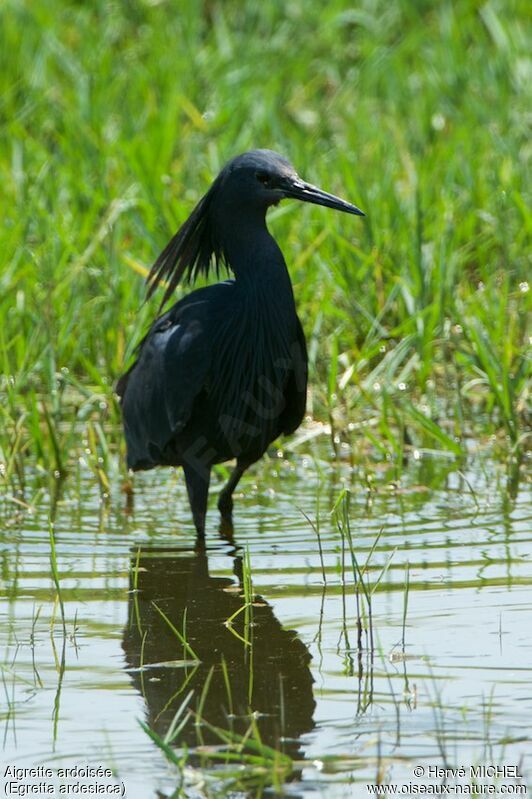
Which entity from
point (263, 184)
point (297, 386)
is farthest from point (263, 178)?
point (297, 386)

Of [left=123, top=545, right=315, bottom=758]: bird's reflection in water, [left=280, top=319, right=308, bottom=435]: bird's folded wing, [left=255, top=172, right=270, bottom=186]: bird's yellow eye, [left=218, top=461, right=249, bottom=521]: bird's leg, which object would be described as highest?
[left=255, top=172, right=270, bottom=186]: bird's yellow eye

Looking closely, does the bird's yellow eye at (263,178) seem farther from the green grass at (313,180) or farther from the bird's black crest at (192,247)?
the green grass at (313,180)

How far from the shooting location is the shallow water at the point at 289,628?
10.6ft

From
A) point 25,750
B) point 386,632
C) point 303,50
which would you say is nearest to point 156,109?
point 303,50

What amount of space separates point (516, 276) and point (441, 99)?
2278mm

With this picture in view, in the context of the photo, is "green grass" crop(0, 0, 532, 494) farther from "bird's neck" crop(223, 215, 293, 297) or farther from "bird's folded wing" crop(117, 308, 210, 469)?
"bird's neck" crop(223, 215, 293, 297)

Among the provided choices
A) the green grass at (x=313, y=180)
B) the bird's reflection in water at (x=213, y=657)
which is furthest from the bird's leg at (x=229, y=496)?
the green grass at (x=313, y=180)

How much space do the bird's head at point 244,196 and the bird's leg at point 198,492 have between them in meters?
0.64

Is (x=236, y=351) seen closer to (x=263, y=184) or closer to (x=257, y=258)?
(x=257, y=258)

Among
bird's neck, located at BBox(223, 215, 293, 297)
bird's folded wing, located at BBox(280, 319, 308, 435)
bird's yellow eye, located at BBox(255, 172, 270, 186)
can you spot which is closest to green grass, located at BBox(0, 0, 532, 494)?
bird's folded wing, located at BBox(280, 319, 308, 435)

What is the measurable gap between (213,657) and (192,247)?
73.8 inches

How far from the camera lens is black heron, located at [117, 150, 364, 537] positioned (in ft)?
16.2

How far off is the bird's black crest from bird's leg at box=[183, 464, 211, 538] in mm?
592

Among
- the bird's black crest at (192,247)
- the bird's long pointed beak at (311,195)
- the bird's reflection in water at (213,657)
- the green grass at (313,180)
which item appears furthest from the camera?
the green grass at (313,180)
